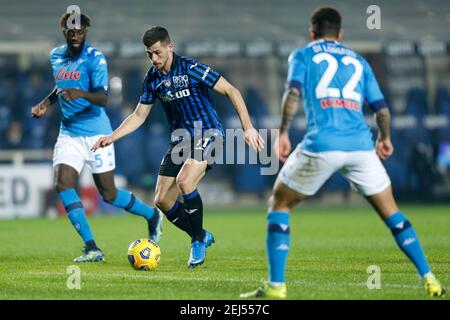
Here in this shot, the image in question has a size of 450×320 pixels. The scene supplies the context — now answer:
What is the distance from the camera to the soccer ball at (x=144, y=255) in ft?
31.4

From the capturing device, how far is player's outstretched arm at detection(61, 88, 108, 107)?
1030 centimetres

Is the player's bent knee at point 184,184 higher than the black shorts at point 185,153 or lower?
lower

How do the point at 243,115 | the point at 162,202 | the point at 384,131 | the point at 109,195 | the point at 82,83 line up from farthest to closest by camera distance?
the point at 109,195, the point at 82,83, the point at 162,202, the point at 243,115, the point at 384,131

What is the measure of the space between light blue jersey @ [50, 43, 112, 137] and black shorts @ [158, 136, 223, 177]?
1186 mm

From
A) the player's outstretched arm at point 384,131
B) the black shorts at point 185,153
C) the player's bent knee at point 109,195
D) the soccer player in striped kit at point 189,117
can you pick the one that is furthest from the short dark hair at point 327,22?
the player's bent knee at point 109,195

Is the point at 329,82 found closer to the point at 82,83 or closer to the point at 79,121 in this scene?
the point at 82,83

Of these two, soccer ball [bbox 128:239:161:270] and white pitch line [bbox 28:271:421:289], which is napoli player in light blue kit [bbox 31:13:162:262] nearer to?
soccer ball [bbox 128:239:161:270]

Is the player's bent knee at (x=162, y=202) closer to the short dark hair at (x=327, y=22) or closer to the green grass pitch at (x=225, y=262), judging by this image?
the green grass pitch at (x=225, y=262)

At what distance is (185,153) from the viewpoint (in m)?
10.1

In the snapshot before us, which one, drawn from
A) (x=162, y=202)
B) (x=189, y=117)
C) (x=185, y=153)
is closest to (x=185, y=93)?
(x=189, y=117)

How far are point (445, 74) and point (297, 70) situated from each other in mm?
18050

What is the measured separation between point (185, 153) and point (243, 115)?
1217 mm

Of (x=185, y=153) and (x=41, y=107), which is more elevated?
(x=41, y=107)

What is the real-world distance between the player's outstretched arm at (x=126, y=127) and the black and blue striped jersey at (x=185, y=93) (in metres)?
0.10
